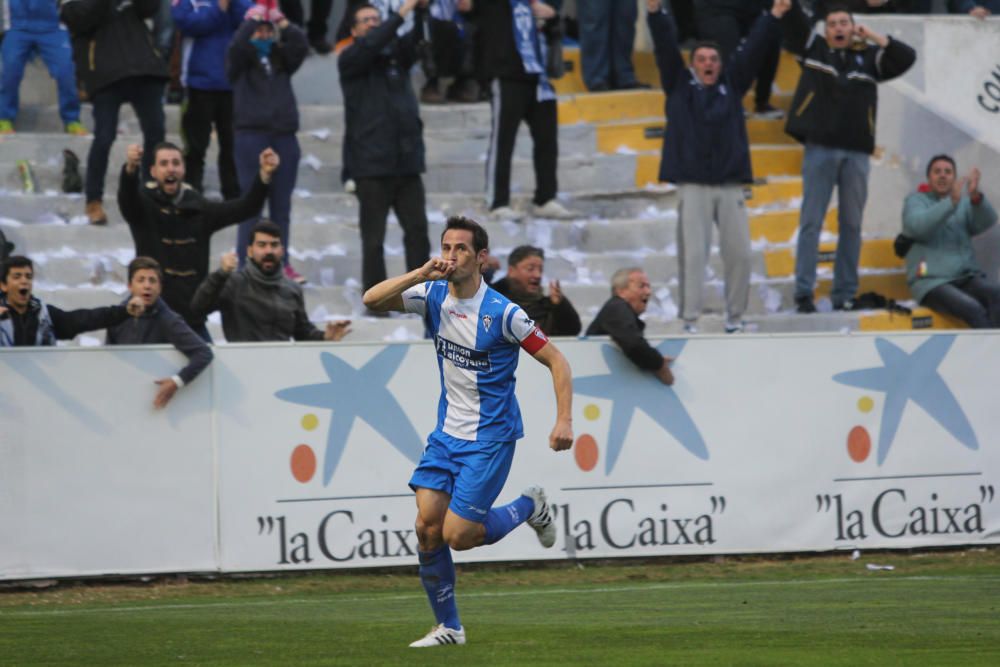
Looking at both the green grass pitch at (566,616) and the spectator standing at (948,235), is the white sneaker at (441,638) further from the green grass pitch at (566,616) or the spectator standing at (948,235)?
the spectator standing at (948,235)

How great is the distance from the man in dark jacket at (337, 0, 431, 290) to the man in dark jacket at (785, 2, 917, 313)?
3.71m

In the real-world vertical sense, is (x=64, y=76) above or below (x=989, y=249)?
above

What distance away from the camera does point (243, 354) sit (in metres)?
12.5

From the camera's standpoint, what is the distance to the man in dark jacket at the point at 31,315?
40.0 ft

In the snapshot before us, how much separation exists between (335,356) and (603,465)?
2154 millimetres

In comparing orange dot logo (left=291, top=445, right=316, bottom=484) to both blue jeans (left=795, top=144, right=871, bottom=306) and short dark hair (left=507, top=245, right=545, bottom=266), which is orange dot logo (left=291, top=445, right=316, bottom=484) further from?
blue jeans (left=795, top=144, right=871, bottom=306)

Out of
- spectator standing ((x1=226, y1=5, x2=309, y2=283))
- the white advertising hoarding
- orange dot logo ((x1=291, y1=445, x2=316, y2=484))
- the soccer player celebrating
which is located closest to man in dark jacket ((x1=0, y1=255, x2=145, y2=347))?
the white advertising hoarding

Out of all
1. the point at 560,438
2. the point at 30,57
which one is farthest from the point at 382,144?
the point at 560,438

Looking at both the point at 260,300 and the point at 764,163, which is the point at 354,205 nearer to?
the point at 260,300

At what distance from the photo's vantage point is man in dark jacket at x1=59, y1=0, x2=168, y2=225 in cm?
1538

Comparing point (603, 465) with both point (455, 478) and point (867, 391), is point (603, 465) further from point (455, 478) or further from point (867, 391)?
point (455, 478)

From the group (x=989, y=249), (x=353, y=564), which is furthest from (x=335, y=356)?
(x=989, y=249)

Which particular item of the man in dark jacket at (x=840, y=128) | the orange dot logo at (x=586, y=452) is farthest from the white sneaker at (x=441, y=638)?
the man in dark jacket at (x=840, y=128)

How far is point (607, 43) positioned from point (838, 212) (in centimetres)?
386
